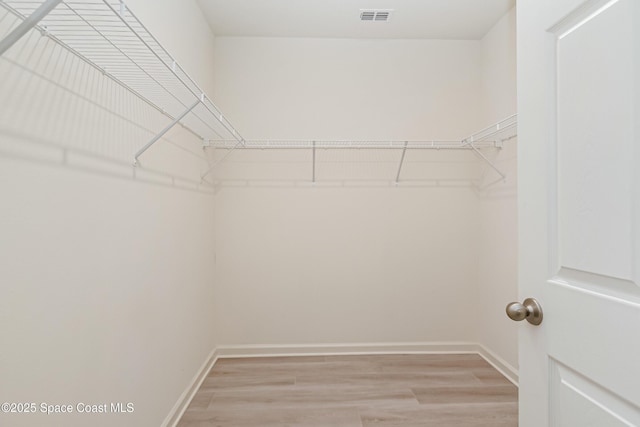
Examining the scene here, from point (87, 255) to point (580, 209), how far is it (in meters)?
1.41

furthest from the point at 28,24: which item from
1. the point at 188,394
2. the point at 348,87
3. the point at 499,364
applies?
the point at 499,364

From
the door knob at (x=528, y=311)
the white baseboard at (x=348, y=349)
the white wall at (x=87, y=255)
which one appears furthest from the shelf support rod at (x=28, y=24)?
the white baseboard at (x=348, y=349)

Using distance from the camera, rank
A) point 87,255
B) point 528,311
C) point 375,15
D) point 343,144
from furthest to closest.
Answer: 1. point 343,144
2. point 375,15
3. point 87,255
4. point 528,311

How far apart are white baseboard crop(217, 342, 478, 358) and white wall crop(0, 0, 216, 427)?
2.68 ft

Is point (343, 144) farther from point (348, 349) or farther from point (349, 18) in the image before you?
point (348, 349)

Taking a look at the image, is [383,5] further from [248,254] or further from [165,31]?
[248,254]

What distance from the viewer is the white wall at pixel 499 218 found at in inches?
96.8

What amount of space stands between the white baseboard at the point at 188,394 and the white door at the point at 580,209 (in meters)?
1.74

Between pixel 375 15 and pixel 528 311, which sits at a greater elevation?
pixel 375 15

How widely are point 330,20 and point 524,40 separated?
200 cm

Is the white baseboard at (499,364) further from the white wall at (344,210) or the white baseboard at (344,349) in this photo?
the white wall at (344,210)

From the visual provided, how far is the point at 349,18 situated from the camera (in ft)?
8.51

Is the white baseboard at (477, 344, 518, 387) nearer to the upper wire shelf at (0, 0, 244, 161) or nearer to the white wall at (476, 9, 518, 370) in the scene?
the white wall at (476, 9, 518, 370)

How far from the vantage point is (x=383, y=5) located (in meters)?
2.44
